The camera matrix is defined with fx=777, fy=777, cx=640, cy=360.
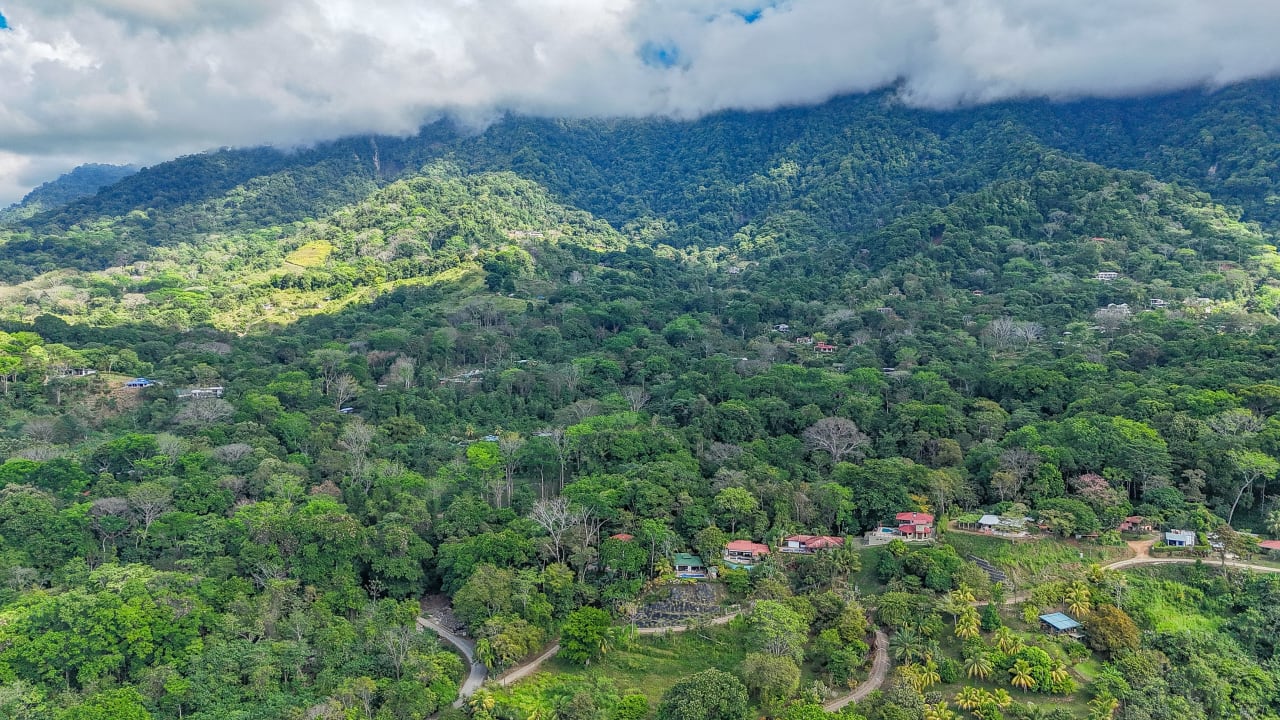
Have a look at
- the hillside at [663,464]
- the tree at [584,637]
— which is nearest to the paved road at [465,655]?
the hillside at [663,464]

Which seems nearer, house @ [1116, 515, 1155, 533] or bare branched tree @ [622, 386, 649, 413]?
house @ [1116, 515, 1155, 533]

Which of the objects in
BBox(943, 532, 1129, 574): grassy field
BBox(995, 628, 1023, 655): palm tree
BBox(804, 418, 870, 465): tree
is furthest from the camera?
BBox(804, 418, 870, 465): tree

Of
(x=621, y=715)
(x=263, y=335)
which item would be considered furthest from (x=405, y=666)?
(x=263, y=335)

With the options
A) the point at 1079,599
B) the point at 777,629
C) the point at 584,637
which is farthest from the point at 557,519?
the point at 1079,599

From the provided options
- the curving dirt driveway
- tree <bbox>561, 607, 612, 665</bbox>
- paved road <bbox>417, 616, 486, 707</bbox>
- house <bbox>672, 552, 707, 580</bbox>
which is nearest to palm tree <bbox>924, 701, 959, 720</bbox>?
the curving dirt driveway

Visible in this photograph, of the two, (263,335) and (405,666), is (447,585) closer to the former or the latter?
(405,666)

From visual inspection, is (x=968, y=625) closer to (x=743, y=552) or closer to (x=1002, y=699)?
(x=1002, y=699)

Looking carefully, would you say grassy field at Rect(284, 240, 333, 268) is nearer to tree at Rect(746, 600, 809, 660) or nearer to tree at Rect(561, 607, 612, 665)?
tree at Rect(561, 607, 612, 665)
